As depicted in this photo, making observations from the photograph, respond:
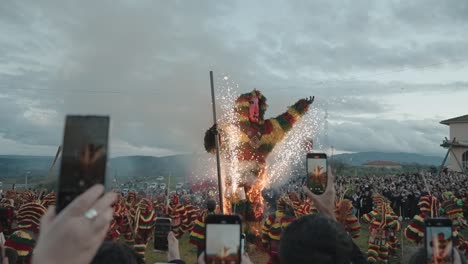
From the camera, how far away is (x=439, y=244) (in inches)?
99.0

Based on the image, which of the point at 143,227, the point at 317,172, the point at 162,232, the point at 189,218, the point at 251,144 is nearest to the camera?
the point at 317,172

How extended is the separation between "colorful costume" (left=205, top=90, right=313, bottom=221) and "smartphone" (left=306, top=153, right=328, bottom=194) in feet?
33.4

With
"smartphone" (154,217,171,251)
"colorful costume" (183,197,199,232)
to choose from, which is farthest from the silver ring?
"colorful costume" (183,197,199,232)

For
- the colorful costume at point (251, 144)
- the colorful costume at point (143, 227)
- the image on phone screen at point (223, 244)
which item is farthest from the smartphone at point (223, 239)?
the colorful costume at point (251, 144)

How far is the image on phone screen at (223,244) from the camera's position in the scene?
7.07ft

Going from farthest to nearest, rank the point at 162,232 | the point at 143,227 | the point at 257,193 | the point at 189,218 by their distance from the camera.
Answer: the point at 257,193, the point at 189,218, the point at 143,227, the point at 162,232

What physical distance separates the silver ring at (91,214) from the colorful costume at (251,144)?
12517mm

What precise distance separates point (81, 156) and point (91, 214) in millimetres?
244

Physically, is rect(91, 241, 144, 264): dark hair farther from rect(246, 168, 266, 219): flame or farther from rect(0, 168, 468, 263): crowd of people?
rect(246, 168, 266, 219): flame

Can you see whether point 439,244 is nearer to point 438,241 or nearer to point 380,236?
point 438,241

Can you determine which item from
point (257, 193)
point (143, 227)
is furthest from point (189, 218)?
point (143, 227)

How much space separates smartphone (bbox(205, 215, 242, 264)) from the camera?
216 cm

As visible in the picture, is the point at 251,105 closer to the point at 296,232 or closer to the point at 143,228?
the point at 143,228

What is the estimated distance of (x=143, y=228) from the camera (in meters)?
10.6
